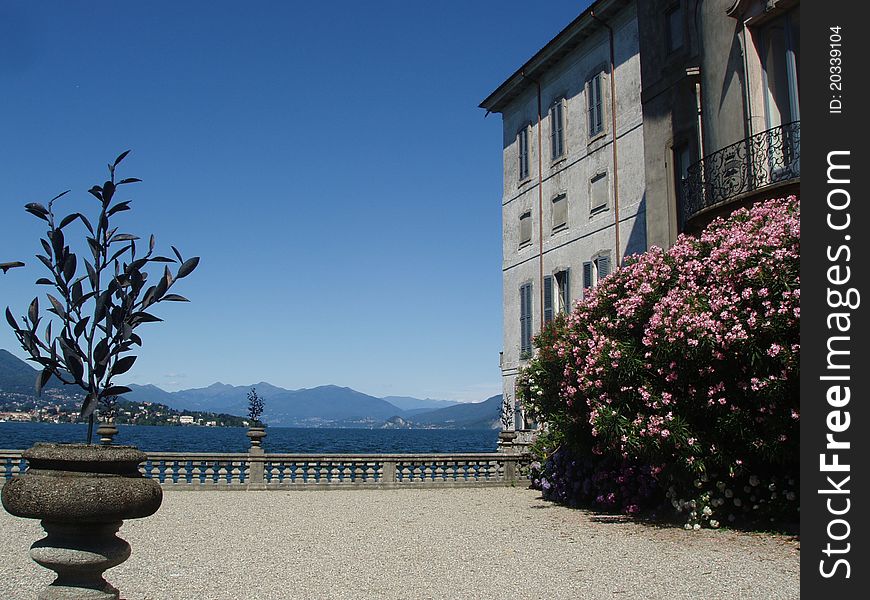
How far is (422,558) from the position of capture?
983cm

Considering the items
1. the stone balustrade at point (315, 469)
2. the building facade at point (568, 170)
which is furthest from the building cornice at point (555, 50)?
the stone balustrade at point (315, 469)

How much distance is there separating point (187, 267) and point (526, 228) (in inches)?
819

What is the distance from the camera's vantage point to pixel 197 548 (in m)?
10.8

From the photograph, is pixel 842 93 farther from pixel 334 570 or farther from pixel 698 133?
pixel 698 133

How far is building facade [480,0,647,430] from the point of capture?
21078mm

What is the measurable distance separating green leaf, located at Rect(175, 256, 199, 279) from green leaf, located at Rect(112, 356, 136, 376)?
75cm

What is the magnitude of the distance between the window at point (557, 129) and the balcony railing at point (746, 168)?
8692 millimetres

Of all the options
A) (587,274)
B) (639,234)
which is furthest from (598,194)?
Answer: (639,234)

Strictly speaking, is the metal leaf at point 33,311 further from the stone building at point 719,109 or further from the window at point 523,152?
the window at point 523,152

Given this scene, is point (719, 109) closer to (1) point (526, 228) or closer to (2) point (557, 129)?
(2) point (557, 129)

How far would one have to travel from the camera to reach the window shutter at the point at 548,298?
24.3m

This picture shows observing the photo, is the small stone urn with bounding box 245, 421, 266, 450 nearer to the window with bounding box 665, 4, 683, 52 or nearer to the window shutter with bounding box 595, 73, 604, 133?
the window shutter with bounding box 595, 73, 604, 133

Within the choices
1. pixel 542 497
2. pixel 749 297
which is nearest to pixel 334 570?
pixel 749 297

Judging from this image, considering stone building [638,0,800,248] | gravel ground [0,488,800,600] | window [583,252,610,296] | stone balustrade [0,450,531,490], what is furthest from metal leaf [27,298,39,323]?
window [583,252,610,296]
